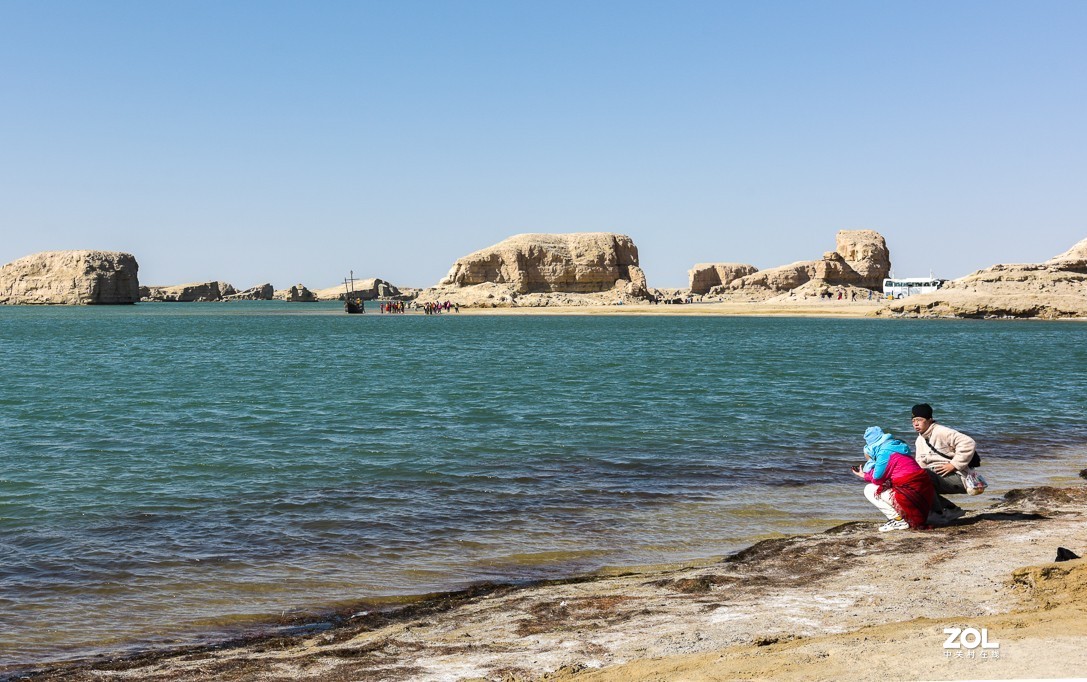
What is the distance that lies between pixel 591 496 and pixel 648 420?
8742 millimetres

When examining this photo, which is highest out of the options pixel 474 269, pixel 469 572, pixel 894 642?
pixel 474 269

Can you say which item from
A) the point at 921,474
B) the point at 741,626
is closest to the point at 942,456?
the point at 921,474

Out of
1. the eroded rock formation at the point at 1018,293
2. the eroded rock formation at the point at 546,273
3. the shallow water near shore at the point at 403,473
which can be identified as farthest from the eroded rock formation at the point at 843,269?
the shallow water near shore at the point at 403,473

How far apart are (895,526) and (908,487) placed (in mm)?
501

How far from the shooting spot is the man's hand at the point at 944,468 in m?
10.5

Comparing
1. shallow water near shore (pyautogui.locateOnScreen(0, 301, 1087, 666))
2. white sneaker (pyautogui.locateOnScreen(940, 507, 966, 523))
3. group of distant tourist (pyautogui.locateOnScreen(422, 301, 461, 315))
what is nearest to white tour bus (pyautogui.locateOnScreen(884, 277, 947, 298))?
group of distant tourist (pyautogui.locateOnScreen(422, 301, 461, 315))

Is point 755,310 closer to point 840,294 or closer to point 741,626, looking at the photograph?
point 840,294

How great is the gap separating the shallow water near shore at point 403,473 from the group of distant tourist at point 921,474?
1318 millimetres

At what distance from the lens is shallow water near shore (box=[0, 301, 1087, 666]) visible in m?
9.59

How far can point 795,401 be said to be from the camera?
26141mm

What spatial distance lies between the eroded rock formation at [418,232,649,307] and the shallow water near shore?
365ft

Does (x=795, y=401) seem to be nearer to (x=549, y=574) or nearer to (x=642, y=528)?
(x=642, y=528)

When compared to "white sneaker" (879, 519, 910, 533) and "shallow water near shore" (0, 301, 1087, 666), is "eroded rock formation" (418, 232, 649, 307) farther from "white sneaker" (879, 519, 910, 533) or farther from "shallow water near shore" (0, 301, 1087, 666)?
"white sneaker" (879, 519, 910, 533)

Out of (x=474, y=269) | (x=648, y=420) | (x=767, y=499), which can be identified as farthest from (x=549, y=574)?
(x=474, y=269)
